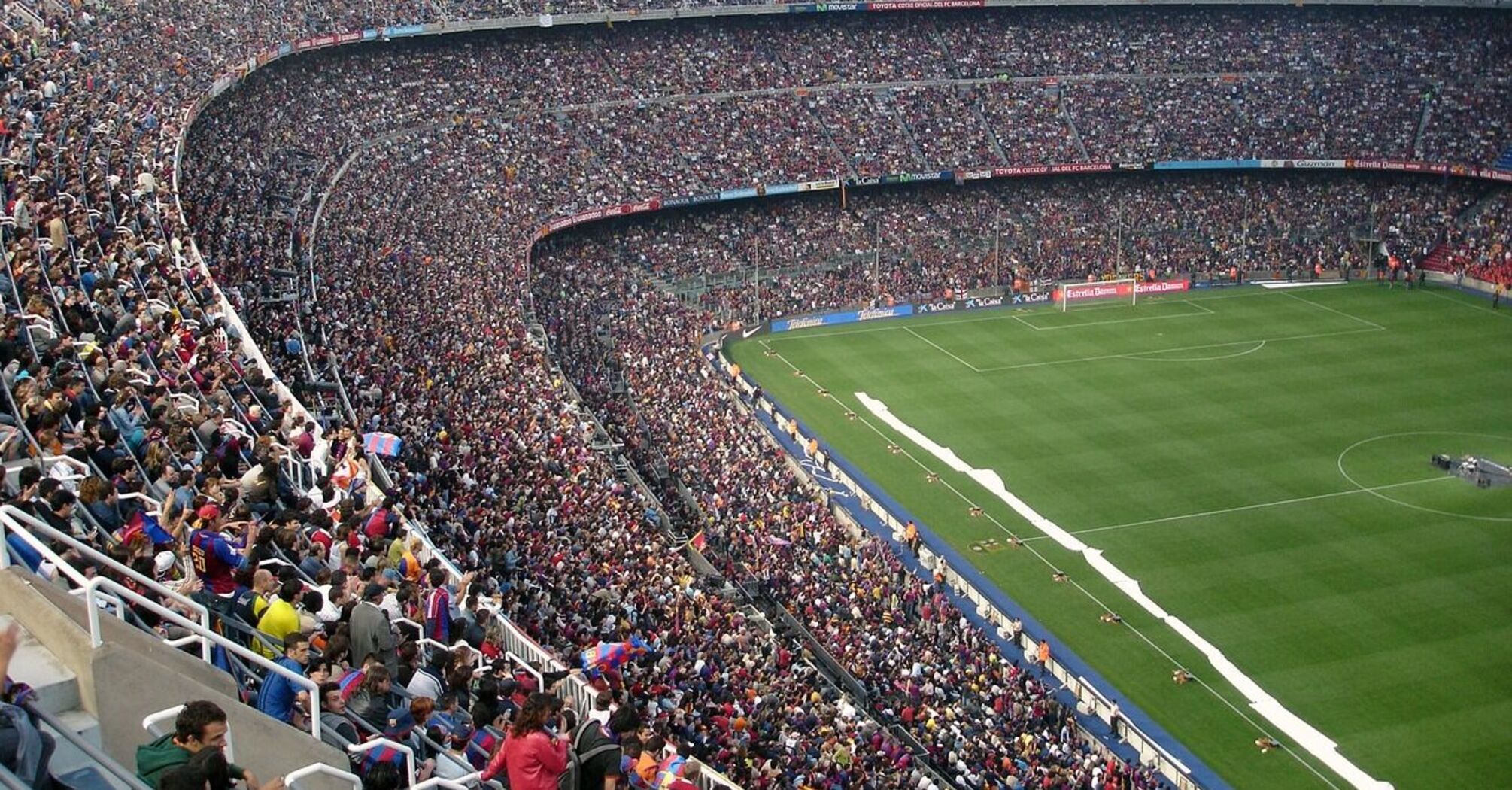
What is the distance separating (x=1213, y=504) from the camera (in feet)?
140

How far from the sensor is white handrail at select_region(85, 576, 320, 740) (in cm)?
877

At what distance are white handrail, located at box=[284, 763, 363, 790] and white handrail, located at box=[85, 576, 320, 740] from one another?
1.25 ft

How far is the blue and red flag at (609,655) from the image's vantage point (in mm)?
19703

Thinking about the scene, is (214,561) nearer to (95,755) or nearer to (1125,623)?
(95,755)

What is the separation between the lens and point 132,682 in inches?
355

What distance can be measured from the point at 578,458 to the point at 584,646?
11678 mm

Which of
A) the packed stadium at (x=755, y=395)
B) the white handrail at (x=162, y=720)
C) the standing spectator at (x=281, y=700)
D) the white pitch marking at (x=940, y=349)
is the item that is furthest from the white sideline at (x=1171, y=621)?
the white handrail at (x=162, y=720)

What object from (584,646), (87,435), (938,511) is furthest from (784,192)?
(87,435)

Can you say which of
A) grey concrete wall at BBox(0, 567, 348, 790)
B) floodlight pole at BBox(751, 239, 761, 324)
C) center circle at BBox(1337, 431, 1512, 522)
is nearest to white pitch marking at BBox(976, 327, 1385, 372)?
floodlight pole at BBox(751, 239, 761, 324)

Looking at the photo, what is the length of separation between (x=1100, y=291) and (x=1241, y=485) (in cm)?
2372

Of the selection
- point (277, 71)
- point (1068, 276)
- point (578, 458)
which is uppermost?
point (277, 71)

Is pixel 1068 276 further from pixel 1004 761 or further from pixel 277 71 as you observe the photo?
pixel 1004 761

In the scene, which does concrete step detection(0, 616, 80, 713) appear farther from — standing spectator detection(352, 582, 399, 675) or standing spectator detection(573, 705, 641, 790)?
standing spectator detection(573, 705, 641, 790)

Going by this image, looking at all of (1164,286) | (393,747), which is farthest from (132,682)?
(1164,286)
